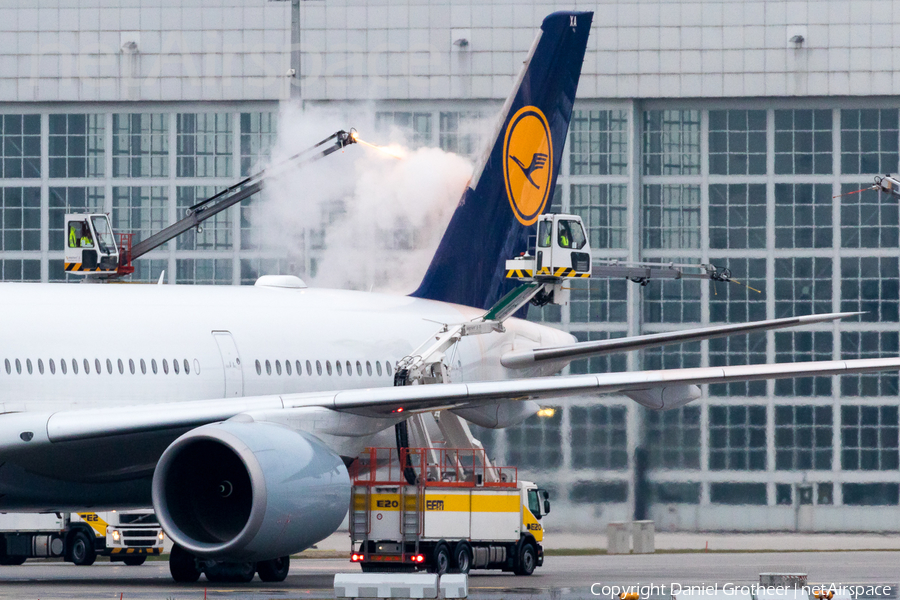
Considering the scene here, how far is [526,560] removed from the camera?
22859 millimetres

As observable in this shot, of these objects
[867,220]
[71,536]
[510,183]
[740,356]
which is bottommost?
[71,536]

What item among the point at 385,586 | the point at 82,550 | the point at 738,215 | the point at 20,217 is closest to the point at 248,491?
the point at 385,586

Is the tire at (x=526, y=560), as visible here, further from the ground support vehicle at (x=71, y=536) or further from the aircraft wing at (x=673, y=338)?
the ground support vehicle at (x=71, y=536)

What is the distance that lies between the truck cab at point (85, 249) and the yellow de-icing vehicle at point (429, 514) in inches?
404

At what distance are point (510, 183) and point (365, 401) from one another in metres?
8.68

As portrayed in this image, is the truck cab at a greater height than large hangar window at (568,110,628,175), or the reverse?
large hangar window at (568,110,628,175)

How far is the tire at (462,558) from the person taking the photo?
2078 cm

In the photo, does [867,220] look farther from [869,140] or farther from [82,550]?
[82,550]

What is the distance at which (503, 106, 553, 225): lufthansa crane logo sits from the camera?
2522cm

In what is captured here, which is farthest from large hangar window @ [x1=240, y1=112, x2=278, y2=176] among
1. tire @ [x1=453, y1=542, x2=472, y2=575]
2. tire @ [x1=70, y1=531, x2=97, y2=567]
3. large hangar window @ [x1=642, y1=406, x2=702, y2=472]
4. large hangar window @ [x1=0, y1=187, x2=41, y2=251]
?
tire @ [x1=453, y1=542, x2=472, y2=575]

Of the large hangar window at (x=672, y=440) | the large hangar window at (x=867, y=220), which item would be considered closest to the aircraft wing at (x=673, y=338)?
the large hangar window at (x=672, y=440)

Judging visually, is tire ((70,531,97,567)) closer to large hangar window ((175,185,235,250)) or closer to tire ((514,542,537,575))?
tire ((514,542,537,575))

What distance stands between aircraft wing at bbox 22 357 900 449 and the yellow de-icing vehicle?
2.58 meters

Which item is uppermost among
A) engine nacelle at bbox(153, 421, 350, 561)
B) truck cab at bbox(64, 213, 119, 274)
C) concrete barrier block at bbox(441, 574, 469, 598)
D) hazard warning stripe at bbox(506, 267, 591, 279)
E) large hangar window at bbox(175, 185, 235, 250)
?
large hangar window at bbox(175, 185, 235, 250)
